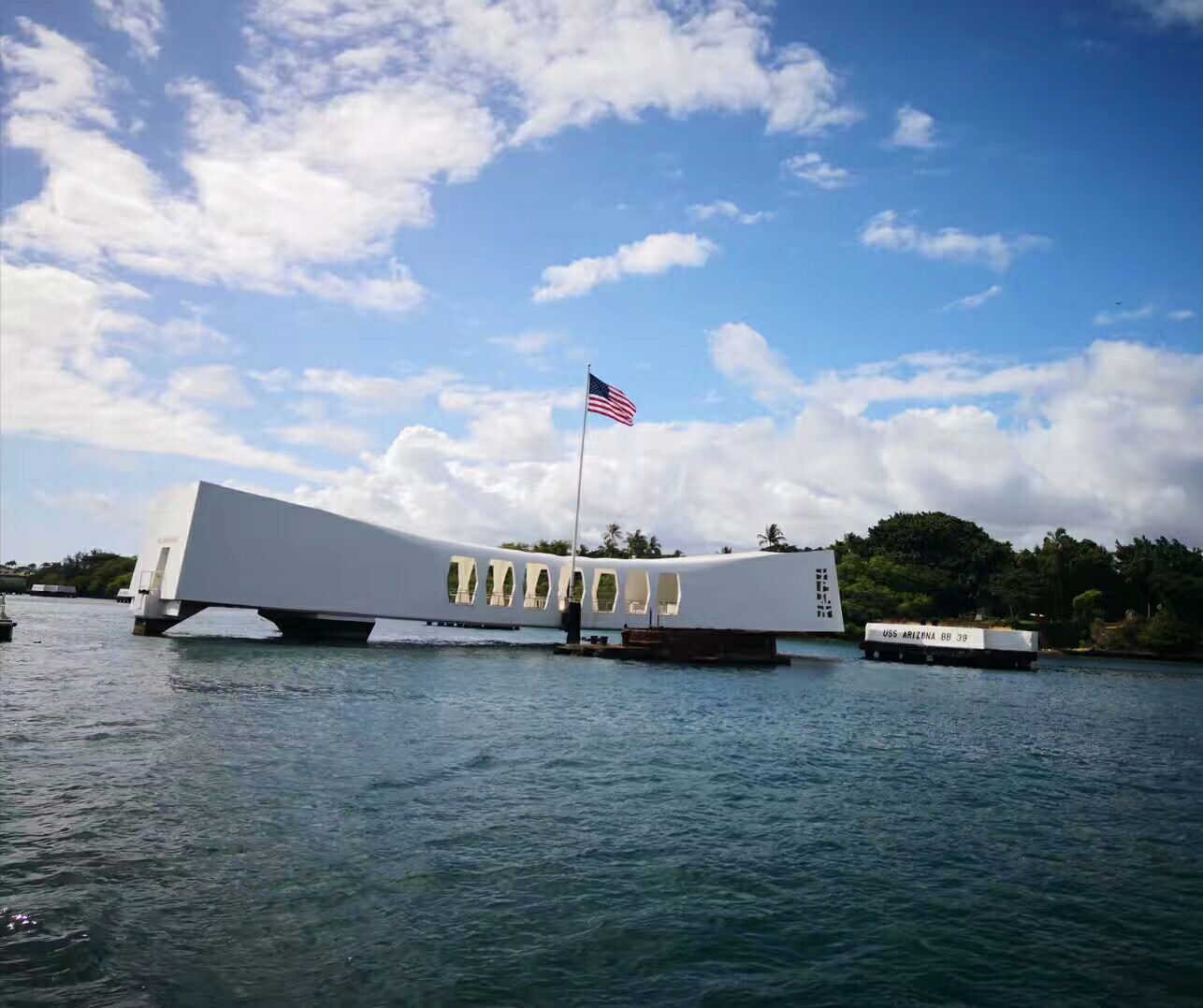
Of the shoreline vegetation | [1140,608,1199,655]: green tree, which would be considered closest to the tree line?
the shoreline vegetation

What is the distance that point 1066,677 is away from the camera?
45250mm

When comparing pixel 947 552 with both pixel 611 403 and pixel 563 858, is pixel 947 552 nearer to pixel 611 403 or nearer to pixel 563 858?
pixel 611 403

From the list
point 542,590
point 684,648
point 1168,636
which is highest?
point 1168,636

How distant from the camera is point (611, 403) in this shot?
39.6 metres

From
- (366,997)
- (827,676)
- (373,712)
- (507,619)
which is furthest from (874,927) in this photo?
(507,619)

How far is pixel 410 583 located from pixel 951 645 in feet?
106

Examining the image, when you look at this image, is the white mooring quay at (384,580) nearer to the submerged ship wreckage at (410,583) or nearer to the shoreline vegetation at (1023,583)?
the submerged ship wreckage at (410,583)

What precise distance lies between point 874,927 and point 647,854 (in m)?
2.51

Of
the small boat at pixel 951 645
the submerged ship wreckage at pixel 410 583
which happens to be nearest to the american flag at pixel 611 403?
the submerged ship wreckage at pixel 410 583

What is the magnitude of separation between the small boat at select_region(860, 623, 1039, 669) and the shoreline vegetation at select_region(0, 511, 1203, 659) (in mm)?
23755

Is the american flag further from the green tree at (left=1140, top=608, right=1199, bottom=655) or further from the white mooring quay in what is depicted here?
the green tree at (left=1140, top=608, right=1199, bottom=655)

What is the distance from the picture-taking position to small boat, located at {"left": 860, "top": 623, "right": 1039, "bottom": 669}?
5147 centimetres

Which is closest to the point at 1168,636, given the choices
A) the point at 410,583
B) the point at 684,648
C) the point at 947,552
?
the point at 947,552

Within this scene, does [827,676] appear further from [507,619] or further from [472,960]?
[472,960]
